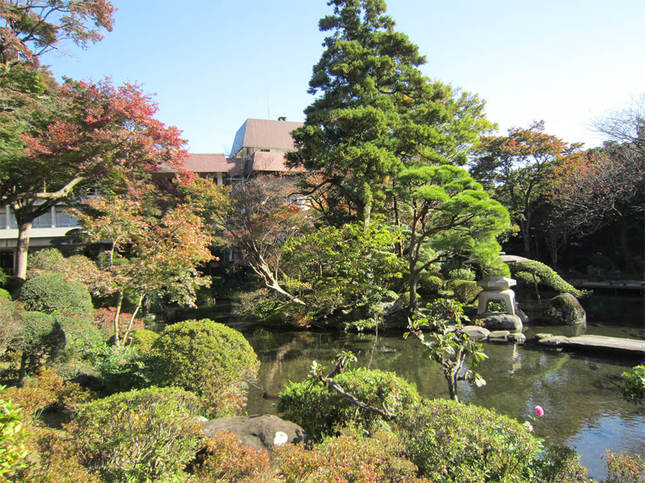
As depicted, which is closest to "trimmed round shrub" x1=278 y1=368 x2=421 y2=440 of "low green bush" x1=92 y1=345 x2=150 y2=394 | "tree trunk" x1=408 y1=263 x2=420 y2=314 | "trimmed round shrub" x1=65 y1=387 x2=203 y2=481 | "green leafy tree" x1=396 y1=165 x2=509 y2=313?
"trimmed round shrub" x1=65 y1=387 x2=203 y2=481

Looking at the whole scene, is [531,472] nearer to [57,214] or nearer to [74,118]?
[74,118]

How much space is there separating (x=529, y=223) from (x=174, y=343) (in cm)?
2329

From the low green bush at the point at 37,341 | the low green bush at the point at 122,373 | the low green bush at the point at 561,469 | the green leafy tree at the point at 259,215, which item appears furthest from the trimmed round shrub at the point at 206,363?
the green leafy tree at the point at 259,215

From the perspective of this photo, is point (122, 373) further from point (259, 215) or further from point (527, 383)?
point (259, 215)

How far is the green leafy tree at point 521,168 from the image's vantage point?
21.9 meters

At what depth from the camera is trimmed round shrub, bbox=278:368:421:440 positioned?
4535mm

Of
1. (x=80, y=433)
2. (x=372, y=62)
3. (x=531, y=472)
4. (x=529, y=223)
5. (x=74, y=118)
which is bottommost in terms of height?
(x=531, y=472)

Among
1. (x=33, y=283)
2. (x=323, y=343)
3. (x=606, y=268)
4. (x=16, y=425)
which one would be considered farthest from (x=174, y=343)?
(x=606, y=268)

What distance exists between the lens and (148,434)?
3.36m

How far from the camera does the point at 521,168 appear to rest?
23281 mm

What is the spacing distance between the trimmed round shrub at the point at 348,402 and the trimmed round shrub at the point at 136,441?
1.55m

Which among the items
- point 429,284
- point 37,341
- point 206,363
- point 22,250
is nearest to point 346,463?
point 206,363

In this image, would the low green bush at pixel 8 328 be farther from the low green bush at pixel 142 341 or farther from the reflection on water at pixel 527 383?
the reflection on water at pixel 527 383

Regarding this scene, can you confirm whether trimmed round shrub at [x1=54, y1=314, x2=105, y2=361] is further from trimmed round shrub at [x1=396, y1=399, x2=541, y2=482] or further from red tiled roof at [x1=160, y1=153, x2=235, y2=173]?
red tiled roof at [x1=160, y1=153, x2=235, y2=173]
